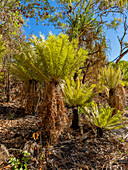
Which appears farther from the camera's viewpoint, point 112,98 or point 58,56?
point 112,98

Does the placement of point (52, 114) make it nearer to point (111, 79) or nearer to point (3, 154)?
point (3, 154)

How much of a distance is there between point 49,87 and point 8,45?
3608 millimetres

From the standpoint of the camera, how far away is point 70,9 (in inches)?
194

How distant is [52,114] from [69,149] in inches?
27.3

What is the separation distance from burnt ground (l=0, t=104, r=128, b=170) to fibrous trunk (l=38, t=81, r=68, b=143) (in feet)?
0.45

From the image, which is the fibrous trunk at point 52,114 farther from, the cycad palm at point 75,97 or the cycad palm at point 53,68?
the cycad palm at point 75,97

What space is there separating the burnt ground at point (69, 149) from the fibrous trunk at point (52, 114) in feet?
0.45

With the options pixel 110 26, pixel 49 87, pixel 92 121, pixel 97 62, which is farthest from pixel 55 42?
pixel 110 26

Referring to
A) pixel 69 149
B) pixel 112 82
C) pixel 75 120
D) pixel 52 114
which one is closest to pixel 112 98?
pixel 112 82

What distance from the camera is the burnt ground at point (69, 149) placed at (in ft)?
6.09

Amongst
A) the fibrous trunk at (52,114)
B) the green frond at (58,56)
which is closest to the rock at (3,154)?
the fibrous trunk at (52,114)

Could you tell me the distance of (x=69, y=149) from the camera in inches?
85.7

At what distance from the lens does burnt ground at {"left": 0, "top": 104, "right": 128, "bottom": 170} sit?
6.09 ft

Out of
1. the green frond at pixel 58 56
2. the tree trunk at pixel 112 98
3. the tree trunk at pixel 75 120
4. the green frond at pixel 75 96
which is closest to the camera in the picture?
the green frond at pixel 58 56
